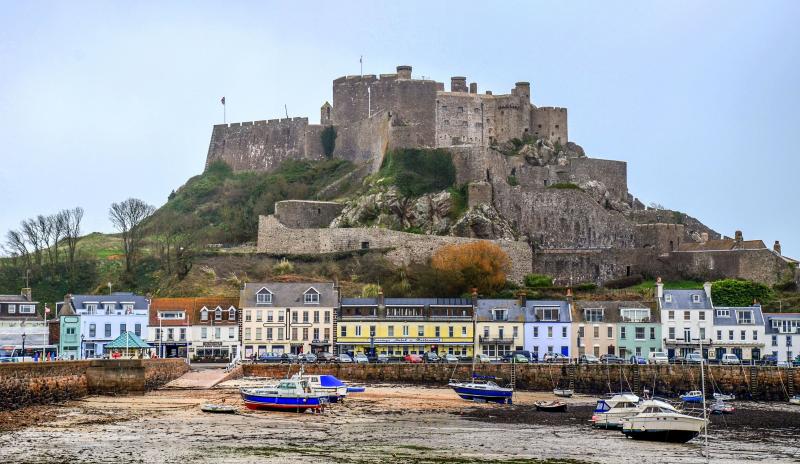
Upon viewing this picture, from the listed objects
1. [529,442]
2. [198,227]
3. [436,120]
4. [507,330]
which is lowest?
[529,442]

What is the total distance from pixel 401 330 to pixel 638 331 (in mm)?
13664

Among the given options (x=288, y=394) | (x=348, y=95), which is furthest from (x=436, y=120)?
(x=288, y=394)

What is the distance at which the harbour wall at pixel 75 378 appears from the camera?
4919 cm

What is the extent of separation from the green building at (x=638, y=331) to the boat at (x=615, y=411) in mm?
22957

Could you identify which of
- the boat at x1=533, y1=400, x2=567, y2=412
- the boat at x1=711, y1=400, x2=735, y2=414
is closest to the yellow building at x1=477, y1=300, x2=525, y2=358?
the boat at x1=533, y1=400, x2=567, y2=412

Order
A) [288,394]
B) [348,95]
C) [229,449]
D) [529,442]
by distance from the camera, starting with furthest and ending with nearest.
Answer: [348,95]
[288,394]
[529,442]
[229,449]

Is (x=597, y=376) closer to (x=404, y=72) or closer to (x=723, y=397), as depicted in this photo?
(x=723, y=397)

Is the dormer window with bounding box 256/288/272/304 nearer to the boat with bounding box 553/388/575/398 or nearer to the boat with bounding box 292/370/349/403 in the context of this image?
the boat with bounding box 292/370/349/403

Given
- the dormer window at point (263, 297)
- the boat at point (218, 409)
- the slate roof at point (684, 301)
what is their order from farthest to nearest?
the dormer window at point (263, 297), the slate roof at point (684, 301), the boat at point (218, 409)

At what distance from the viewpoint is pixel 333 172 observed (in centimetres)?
10294

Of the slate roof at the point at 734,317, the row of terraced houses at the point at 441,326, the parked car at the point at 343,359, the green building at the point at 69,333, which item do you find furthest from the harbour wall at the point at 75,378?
the slate roof at the point at 734,317

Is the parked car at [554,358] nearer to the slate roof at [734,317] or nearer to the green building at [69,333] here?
the slate roof at [734,317]

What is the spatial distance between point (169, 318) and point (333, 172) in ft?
99.6

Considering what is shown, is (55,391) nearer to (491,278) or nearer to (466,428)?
(466,428)
